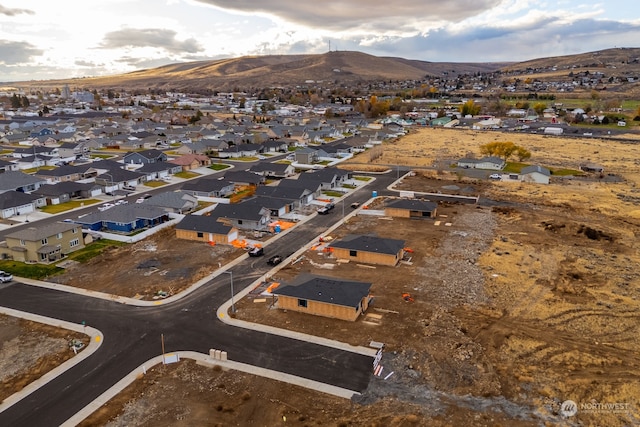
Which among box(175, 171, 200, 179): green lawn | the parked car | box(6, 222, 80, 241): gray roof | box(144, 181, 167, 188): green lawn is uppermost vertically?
box(6, 222, 80, 241): gray roof

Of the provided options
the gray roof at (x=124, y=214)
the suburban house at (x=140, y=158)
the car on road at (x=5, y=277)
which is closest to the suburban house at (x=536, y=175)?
the gray roof at (x=124, y=214)

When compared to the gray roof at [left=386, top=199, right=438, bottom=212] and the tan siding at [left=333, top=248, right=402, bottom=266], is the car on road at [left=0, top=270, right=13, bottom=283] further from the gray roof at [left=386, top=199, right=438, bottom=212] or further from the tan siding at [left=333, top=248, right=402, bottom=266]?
the gray roof at [left=386, top=199, right=438, bottom=212]

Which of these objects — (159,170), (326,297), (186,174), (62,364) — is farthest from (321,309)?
(186,174)

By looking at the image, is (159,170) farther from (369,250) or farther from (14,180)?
(369,250)

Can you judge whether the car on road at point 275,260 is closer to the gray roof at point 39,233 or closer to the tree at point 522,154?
the gray roof at point 39,233

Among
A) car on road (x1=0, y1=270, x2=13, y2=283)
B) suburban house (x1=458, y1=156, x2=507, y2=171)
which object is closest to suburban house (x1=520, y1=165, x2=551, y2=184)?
suburban house (x1=458, y1=156, x2=507, y2=171)

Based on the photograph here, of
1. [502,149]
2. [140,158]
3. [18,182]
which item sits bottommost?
[18,182]

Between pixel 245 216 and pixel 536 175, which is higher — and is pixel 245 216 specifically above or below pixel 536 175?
below
